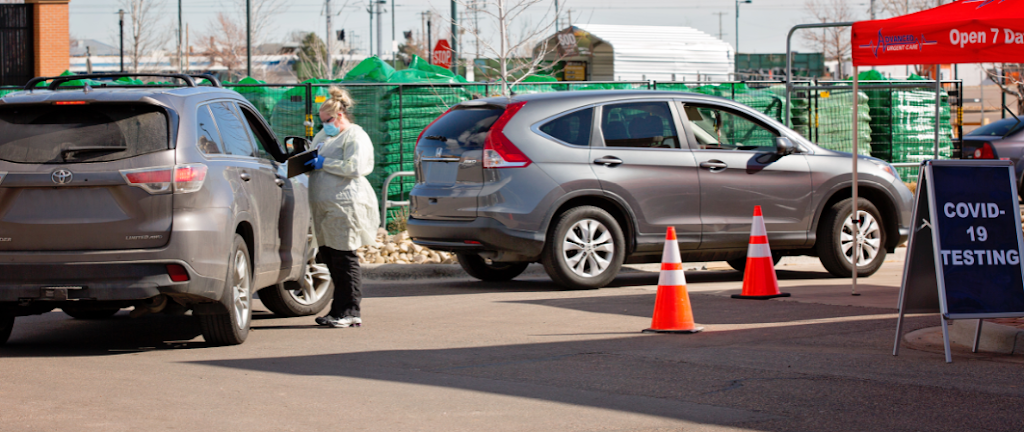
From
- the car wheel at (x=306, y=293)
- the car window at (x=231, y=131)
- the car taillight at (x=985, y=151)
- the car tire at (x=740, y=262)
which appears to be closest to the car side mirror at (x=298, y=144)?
the car window at (x=231, y=131)

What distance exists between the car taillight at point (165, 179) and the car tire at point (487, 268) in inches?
188

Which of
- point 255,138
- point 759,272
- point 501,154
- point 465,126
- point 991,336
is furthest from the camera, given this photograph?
point 465,126

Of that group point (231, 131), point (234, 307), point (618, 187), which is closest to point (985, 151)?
point (618, 187)

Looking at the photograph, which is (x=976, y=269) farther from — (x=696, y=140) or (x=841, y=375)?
(x=696, y=140)

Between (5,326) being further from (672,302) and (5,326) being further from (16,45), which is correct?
(16,45)

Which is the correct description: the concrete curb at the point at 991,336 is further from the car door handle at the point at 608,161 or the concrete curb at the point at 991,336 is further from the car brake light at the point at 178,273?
the car brake light at the point at 178,273

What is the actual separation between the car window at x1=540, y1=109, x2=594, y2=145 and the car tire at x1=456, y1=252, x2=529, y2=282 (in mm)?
1654

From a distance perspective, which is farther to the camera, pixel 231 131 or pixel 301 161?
pixel 301 161

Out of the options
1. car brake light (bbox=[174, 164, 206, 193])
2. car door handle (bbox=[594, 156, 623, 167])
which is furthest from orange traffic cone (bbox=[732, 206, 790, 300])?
car brake light (bbox=[174, 164, 206, 193])

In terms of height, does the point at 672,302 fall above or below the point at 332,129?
below

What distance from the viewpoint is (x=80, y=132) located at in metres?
6.75

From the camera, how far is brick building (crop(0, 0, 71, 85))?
2850 cm

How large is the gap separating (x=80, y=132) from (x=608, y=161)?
16.5 ft

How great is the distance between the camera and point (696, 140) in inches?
429
